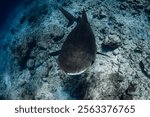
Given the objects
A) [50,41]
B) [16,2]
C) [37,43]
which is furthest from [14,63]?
[16,2]

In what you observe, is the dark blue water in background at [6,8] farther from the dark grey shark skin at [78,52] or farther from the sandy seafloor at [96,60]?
the dark grey shark skin at [78,52]

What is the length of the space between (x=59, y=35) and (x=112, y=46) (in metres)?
1.77

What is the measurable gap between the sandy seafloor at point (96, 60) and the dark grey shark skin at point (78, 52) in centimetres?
64

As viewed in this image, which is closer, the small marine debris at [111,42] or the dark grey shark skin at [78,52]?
the dark grey shark skin at [78,52]

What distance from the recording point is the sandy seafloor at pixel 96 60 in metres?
5.31

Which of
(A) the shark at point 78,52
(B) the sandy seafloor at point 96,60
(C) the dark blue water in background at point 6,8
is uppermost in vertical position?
(A) the shark at point 78,52

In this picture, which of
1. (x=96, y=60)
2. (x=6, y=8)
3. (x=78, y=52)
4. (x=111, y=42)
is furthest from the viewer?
(x=6, y=8)

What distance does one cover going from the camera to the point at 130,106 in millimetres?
4609

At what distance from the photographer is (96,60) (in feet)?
18.6

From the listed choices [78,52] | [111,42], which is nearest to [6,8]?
[111,42]

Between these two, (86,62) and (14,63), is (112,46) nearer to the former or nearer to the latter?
(86,62)

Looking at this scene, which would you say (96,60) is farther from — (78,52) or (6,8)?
(6,8)

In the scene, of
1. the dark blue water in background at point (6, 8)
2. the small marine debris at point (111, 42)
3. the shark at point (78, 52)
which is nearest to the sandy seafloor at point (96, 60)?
the small marine debris at point (111, 42)

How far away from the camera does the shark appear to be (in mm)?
4848
